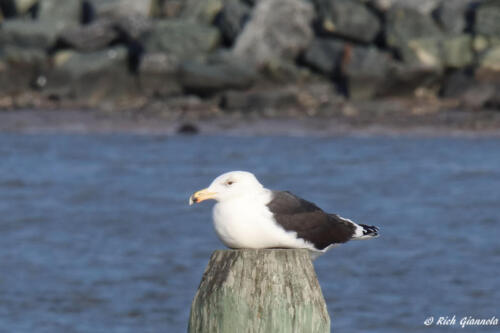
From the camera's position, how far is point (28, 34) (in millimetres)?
30094

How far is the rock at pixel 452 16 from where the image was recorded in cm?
2880

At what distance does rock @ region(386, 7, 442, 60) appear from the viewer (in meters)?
28.2

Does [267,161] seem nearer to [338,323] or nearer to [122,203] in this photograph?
[122,203]

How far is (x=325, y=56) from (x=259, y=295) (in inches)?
912

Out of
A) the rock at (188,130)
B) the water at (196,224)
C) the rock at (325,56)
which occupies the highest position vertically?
the rock at (325,56)

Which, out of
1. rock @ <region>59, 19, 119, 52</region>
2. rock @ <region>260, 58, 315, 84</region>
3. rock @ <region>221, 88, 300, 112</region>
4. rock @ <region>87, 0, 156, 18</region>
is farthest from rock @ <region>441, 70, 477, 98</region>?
rock @ <region>59, 19, 119, 52</region>

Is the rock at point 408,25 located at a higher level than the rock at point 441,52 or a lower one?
higher

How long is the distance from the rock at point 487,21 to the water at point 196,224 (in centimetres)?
608

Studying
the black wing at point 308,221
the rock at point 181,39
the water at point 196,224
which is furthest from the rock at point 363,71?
the black wing at point 308,221

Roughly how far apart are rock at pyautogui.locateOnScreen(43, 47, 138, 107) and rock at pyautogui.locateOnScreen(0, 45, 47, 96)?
0.68 m

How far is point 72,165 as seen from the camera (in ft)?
69.9

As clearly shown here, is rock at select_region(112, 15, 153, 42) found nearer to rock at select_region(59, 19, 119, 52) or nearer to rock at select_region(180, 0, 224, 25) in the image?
rock at select_region(59, 19, 119, 52)

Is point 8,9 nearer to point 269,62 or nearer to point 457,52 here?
point 269,62

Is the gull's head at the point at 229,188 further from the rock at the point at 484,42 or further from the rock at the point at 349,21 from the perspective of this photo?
the rock at the point at 484,42
